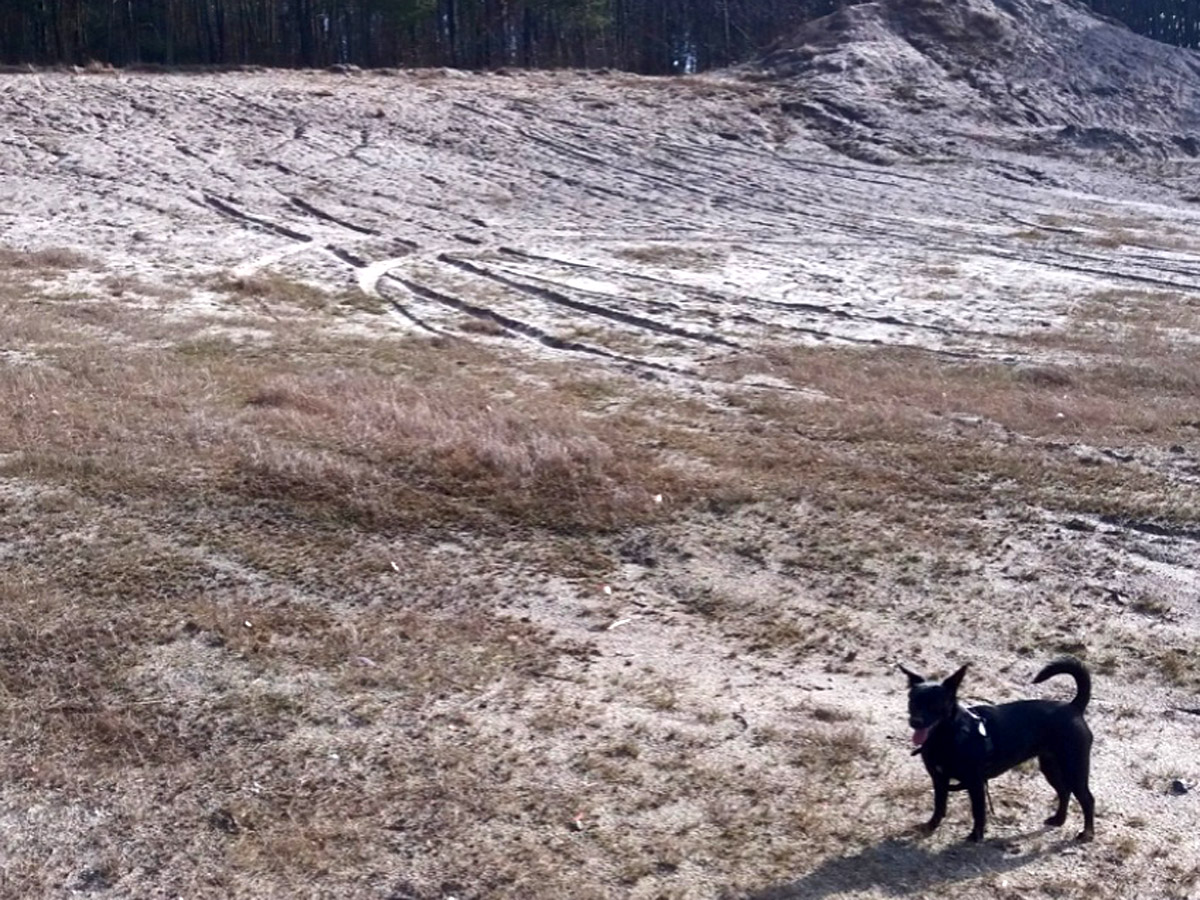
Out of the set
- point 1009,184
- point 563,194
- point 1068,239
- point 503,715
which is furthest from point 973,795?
point 1009,184

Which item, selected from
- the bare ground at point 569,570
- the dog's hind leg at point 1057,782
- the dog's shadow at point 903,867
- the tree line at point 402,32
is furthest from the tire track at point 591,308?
the tree line at point 402,32

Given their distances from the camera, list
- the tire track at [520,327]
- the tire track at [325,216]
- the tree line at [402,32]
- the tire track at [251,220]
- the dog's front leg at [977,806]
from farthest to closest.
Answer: the tree line at [402,32]
the tire track at [325,216]
the tire track at [251,220]
the tire track at [520,327]
the dog's front leg at [977,806]

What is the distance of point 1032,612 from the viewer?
8398 millimetres

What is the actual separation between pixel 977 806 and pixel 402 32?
3533cm

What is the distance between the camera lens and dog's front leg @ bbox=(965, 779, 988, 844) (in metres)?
5.82

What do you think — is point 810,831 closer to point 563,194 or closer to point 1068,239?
point 1068,239

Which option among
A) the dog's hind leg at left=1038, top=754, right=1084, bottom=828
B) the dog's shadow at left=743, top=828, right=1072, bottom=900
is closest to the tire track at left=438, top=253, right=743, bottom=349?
the dog's hind leg at left=1038, top=754, right=1084, bottom=828

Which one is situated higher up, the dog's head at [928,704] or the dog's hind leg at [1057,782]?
the dog's head at [928,704]

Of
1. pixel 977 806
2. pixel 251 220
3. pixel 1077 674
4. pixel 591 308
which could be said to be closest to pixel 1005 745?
pixel 977 806

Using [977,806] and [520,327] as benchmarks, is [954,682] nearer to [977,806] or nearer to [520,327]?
[977,806]

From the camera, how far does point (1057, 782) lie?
5.98 m

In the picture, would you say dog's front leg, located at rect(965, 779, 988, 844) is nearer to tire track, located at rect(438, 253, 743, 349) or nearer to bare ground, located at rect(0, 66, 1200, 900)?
bare ground, located at rect(0, 66, 1200, 900)

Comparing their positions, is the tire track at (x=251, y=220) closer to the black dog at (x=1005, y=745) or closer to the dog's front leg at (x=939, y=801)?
the dog's front leg at (x=939, y=801)

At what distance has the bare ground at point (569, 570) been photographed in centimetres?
598
